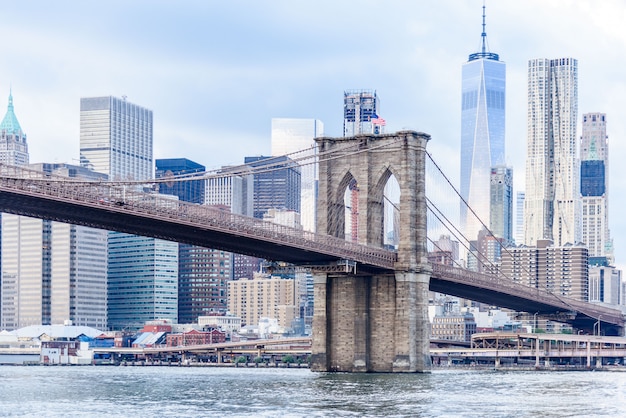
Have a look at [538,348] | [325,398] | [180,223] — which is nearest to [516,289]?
[538,348]

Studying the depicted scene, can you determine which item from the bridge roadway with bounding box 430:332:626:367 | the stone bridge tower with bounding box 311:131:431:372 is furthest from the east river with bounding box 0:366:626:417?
the bridge roadway with bounding box 430:332:626:367

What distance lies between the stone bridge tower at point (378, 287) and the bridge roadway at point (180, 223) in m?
1.72

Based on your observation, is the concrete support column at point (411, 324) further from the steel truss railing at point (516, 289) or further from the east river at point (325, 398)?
the steel truss railing at point (516, 289)

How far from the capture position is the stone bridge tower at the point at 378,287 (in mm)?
94812

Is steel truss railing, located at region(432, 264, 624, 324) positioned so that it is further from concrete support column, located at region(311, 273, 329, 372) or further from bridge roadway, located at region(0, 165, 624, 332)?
concrete support column, located at region(311, 273, 329, 372)

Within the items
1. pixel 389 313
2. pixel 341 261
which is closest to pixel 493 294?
pixel 389 313

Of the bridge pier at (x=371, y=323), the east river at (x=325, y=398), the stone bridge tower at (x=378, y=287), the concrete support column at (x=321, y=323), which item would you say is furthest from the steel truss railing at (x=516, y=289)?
the east river at (x=325, y=398)

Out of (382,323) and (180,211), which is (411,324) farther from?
(180,211)

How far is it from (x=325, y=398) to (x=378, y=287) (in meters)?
29.2

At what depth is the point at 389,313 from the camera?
Result: 95375mm

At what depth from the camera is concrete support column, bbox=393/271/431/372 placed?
94000mm

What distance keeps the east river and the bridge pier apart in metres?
3.85

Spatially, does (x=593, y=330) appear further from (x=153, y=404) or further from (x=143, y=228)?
(x=153, y=404)

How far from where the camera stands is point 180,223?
265 feet
